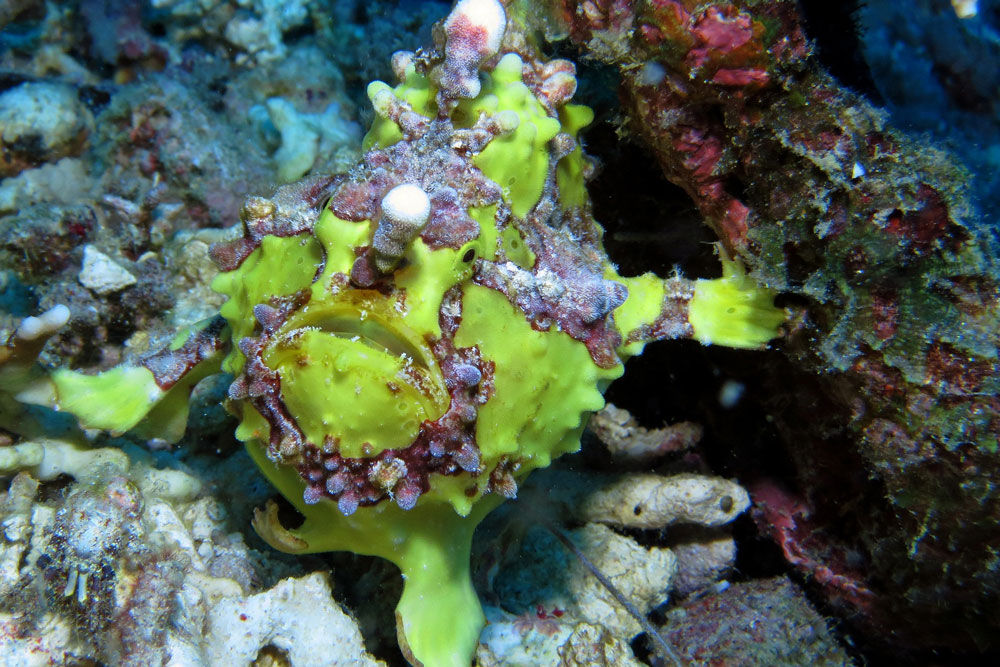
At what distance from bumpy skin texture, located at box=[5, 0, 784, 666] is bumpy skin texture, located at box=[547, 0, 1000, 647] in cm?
37

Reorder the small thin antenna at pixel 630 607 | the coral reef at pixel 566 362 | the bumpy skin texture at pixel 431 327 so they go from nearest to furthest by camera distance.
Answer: the bumpy skin texture at pixel 431 327, the coral reef at pixel 566 362, the small thin antenna at pixel 630 607

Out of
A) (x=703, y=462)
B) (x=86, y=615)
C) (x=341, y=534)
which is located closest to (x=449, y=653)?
(x=341, y=534)

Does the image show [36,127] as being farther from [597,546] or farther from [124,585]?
[597,546]

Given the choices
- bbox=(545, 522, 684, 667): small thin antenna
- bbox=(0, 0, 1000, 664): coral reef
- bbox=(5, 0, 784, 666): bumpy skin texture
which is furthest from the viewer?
bbox=(545, 522, 684, 667): small thin antenna

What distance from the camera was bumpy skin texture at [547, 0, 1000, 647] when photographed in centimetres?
262

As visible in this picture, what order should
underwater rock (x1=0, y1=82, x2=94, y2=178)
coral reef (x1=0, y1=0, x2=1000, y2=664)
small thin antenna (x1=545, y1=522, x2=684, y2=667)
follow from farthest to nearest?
underwater rock (x1=0, y1=82, x2=94, y2=178), small thin antenna (x1=545, y1=522, x2=684, y2=667), coral reef (x1=0, y1=0, x2=1000, y2=664)

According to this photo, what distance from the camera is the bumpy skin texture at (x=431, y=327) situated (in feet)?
8.08

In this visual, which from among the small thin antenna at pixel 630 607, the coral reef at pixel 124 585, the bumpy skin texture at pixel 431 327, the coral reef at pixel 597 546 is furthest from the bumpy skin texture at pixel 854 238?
the coral reef at pixel 124 585

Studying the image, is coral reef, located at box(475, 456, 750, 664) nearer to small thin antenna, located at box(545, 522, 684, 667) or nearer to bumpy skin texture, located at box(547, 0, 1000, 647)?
small thin antenna, located at box(545, 522, 684, 667)

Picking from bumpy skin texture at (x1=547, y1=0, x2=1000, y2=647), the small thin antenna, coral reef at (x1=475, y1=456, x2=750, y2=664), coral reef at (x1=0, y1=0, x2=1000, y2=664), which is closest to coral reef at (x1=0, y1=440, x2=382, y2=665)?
coral reef at (x1=0, y1=0, x2=1000, y2=664)

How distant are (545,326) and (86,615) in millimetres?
2305

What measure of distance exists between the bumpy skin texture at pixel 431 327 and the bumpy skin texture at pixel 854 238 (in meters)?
0.37

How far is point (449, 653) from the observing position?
310 centimetres

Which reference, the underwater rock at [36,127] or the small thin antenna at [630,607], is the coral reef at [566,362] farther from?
the underwater rock at [36,127]
